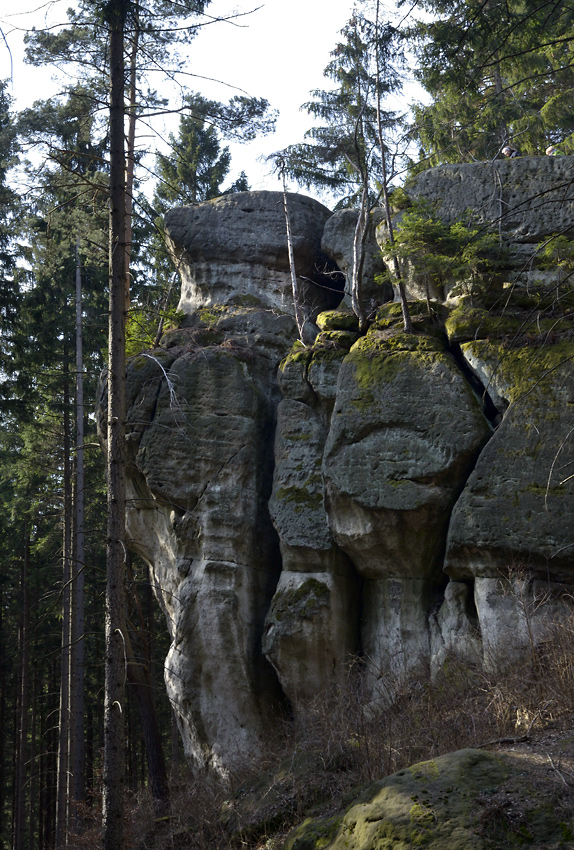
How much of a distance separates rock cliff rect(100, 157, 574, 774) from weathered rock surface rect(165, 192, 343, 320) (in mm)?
1140

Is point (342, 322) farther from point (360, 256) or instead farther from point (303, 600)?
point (303, 600)

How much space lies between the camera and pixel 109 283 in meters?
9.91

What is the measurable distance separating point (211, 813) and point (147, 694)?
21.0 ft

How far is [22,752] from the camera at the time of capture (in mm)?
19875

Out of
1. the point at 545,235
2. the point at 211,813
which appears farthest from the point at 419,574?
the point at 545,235

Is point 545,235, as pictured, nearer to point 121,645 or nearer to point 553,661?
point 553,661

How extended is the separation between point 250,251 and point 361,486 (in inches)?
248

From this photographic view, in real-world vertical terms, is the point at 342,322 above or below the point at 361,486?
above

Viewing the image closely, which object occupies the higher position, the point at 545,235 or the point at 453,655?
the point at 545,235

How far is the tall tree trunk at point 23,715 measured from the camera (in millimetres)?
19016

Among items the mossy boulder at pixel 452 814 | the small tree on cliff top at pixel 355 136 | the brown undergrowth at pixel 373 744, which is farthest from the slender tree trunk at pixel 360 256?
the mossy boulder at pixel 452 814

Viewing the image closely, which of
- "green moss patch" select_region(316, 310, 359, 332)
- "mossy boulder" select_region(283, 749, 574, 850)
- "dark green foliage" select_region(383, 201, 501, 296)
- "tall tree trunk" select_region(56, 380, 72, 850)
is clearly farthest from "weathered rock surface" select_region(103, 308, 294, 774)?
"mossy boulder" select_region(283, 749, 574, 850)

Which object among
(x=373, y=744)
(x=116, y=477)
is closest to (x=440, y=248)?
(x=116, y=477)

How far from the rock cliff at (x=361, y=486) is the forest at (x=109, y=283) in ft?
3.40
